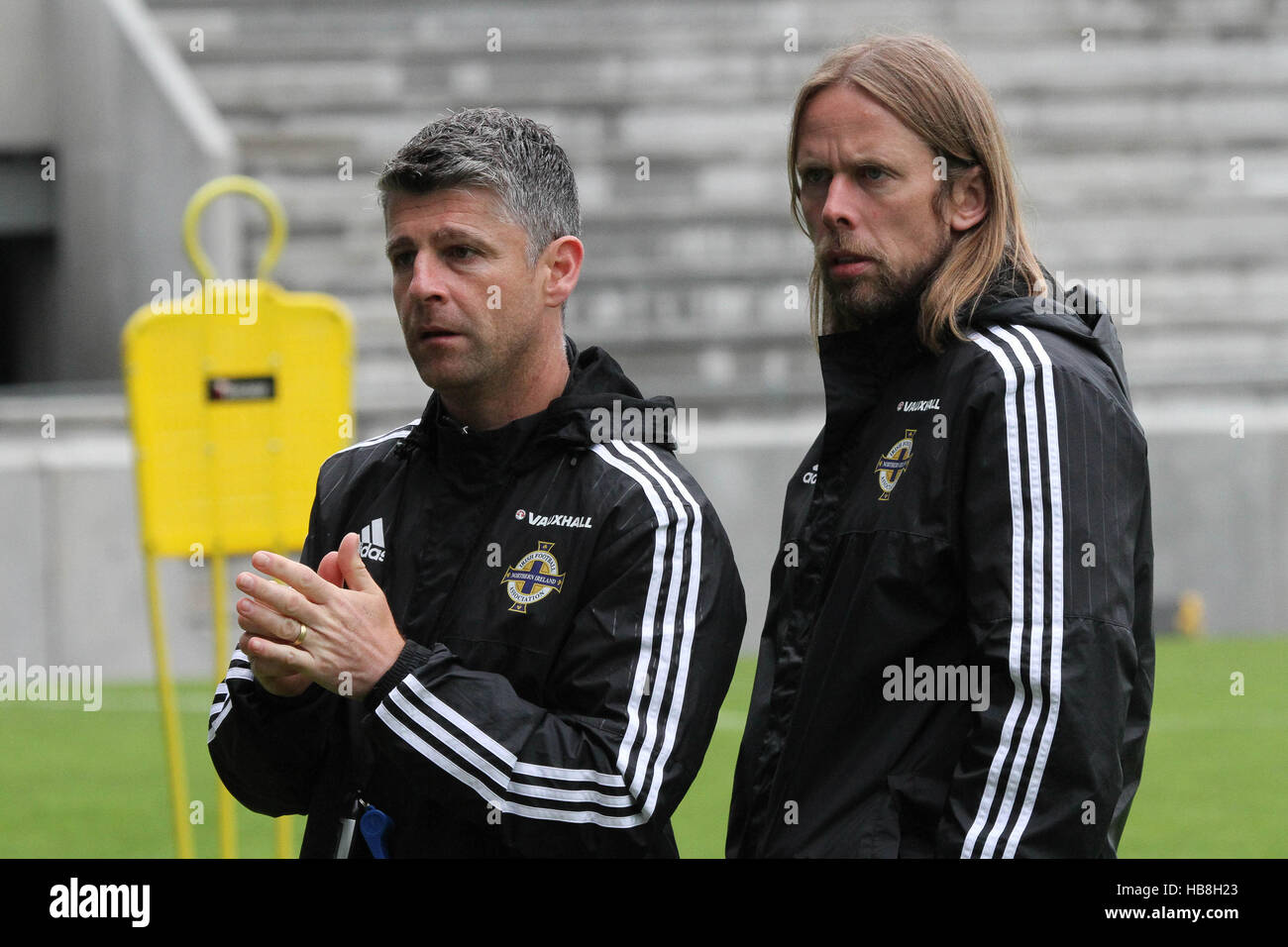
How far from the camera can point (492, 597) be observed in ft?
8.03

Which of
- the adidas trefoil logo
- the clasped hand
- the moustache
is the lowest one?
the clasped hand

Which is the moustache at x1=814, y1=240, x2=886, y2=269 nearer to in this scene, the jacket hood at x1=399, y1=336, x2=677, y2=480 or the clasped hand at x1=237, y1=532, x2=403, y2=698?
the jacket hood at x1=399, y1=336, x2=677, y2=480

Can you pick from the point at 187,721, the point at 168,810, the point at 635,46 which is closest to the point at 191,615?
the point at 187,721

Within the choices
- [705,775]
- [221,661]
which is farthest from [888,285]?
[705,775]

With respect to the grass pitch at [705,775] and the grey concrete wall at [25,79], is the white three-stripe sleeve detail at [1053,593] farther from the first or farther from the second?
the grey concrete wall at [25,79]

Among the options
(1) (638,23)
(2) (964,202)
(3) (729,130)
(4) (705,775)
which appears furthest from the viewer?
(1) (638,23)

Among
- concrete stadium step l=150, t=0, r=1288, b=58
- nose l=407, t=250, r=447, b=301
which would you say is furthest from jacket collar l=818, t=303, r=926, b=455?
concrete stadium step l=150, t=0, r=1288, b=58

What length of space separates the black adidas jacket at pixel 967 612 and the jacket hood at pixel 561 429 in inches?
11.3

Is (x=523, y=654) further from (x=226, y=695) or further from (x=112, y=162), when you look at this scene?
(x=112, y=162)

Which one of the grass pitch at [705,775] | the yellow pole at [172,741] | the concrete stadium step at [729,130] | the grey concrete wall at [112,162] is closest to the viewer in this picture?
the yellow pole at [172,741]

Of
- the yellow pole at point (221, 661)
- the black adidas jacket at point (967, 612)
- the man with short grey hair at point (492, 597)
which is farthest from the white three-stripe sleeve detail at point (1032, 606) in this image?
the yellow pole at point (221, 661)

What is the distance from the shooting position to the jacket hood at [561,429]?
8.29 ft

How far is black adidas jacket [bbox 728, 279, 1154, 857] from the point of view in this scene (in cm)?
214

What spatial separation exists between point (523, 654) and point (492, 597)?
10 centimetres
